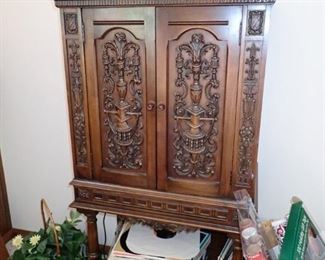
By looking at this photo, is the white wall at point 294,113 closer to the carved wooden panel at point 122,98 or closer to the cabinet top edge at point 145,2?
the cabinet top edge at point 145,2

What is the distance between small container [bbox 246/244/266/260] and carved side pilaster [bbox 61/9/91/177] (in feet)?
2.37

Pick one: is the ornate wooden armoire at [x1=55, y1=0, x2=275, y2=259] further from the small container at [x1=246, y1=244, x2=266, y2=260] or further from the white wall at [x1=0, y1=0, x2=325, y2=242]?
the white wall at [x1=0, y1=0, x2=325, y2=242]

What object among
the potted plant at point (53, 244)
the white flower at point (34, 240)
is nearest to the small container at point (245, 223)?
the potted plant at point (53, 244)

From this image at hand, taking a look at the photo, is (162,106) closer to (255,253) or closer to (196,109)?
(196,109)

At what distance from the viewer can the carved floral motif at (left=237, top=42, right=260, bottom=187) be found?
107cm

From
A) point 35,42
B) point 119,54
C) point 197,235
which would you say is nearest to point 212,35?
point 119,54

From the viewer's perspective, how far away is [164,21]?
111cm

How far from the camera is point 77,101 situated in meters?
1.29

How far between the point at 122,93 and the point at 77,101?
7.9 inches

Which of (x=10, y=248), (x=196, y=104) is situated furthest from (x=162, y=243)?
(x=10, y=248)

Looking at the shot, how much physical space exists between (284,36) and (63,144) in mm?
1318

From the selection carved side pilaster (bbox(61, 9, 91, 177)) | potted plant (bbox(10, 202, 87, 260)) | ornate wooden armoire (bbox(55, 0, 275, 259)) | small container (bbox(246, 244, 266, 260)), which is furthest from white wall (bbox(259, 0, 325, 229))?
potted plant (bbox(10, 202, 87, 260))

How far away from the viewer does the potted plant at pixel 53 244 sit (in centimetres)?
156

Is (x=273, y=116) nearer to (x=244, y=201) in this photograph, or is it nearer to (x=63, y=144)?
(x=244, y=201)
